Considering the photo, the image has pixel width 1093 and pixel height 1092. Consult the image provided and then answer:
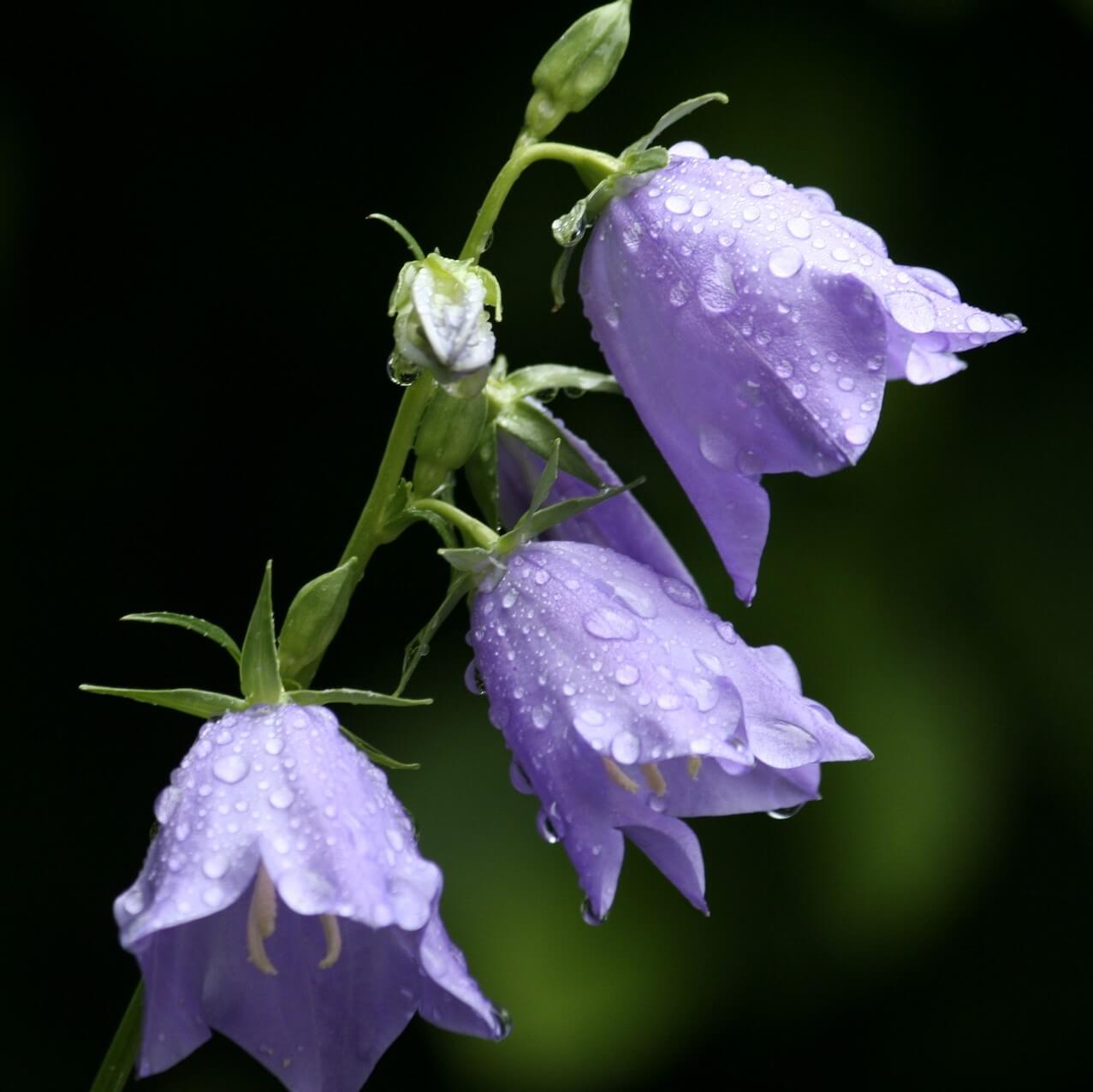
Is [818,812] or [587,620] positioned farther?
[818,812]

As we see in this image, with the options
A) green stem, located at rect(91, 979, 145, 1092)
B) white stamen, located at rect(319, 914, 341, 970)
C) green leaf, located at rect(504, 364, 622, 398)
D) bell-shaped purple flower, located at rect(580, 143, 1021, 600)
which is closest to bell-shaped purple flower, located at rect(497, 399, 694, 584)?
green leaf, located at rect(504, 364, 622, 398)

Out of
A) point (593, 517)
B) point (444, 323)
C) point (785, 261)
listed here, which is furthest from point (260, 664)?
point (785, 261)

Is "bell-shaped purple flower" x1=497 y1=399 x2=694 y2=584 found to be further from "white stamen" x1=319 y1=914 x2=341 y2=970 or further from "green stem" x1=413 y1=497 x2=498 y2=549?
"white stamen" x1=319 y1=914 x2=341 y2=970

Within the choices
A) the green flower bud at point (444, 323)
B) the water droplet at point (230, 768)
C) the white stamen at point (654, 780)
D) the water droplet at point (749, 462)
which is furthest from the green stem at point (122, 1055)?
the water droplet at point (749, 462)

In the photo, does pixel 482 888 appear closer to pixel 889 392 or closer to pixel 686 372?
pixel 889 392

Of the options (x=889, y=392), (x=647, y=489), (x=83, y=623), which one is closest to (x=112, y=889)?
(x=83, y=623)

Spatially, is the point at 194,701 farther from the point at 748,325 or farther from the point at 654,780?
the point at 748,325

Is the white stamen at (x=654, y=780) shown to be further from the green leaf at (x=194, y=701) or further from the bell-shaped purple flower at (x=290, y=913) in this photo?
the green leaf at (x=194, y=701)
